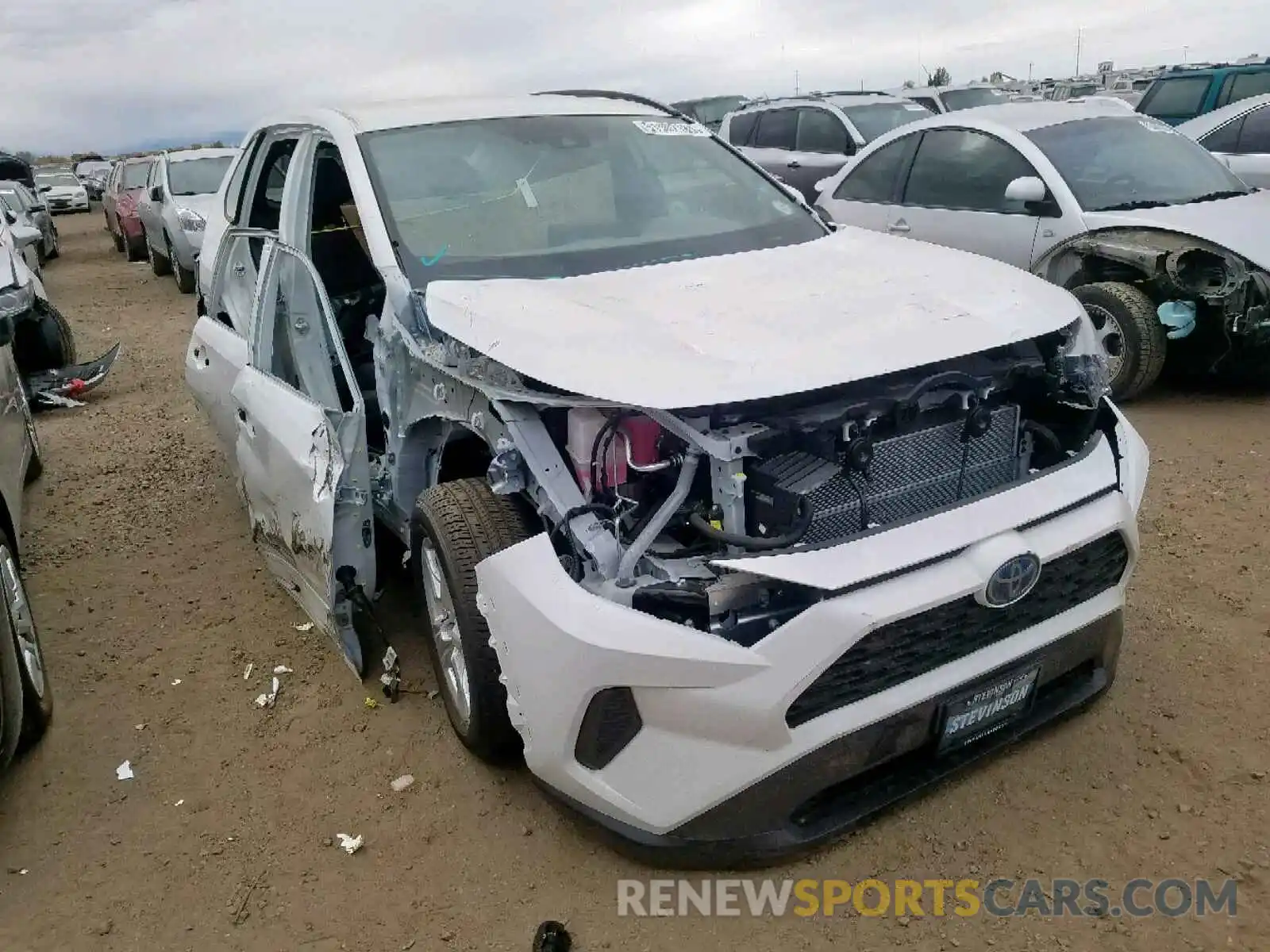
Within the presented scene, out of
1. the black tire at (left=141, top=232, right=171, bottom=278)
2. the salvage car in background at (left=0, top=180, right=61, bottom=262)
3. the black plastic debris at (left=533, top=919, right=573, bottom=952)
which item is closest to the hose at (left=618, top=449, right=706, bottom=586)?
the black plastic debris at (left=533, top=919, right=573, bottom=952)

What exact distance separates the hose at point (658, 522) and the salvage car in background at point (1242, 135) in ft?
29.0

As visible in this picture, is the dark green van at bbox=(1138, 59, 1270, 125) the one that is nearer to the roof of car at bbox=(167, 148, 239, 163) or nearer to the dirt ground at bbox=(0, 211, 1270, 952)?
the dirt ground at bbox=(0, 211, 1270, 952)

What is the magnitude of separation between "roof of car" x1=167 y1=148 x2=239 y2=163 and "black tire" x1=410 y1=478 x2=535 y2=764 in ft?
39.7

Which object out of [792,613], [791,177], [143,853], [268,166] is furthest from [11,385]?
[791,177]

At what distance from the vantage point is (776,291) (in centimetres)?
312

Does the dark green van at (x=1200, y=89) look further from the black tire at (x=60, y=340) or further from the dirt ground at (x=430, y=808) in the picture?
the black tire at (x=60, y=340)

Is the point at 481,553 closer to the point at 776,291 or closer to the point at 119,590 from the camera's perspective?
the point at 776,291

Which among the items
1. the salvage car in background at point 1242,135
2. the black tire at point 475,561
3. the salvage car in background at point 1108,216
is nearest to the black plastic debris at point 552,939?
the black tire at point 475,561

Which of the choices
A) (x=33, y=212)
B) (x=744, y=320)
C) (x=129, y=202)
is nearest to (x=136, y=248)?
(x=129, y=202)

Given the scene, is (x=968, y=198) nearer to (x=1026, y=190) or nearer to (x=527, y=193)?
(x=1026, y=190)

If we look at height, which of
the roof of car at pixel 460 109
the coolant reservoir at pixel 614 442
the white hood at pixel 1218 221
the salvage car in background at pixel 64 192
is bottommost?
the salvage car in background at pixel 64 192

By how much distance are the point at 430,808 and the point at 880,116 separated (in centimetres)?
1170

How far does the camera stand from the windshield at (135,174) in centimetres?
1761

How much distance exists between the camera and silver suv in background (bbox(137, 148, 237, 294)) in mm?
12406
